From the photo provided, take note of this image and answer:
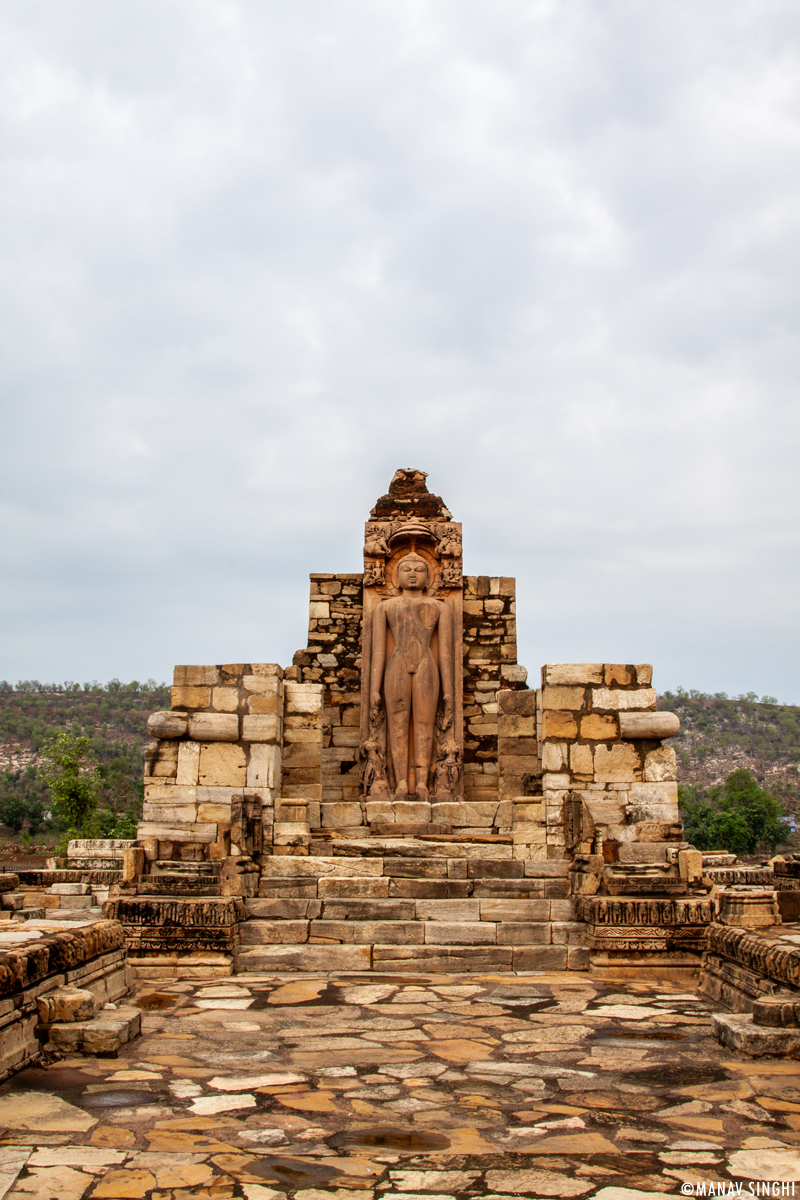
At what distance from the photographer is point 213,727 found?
8141mm

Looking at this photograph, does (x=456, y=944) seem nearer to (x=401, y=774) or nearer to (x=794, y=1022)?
(x=794, y=1022)

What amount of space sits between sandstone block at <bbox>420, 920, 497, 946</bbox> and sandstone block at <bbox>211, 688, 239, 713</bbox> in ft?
8.91

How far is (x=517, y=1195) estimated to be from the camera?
2523mm

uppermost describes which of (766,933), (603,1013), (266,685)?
(266,685)

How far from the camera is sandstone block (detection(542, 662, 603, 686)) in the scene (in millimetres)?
8211

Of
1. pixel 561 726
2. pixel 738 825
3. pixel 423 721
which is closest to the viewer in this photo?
pixel 561 726

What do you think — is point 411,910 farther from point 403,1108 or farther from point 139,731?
point 139,731

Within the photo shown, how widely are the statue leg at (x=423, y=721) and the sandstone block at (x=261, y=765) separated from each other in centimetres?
251

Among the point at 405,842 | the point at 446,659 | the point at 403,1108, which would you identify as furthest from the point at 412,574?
the point at 403,1108

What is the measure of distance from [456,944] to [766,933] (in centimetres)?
211

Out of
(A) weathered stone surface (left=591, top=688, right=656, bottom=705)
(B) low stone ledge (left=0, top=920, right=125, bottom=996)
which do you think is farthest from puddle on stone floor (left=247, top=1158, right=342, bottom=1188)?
(A) weathered stone surface (left=591, top=688, right=656, bottom=705)

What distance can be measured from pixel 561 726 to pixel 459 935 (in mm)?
2328

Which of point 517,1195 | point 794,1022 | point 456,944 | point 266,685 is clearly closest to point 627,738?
point 456,944

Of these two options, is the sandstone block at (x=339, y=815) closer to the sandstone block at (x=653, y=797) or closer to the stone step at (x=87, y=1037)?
the sandstone block at (x=653, y=797)
